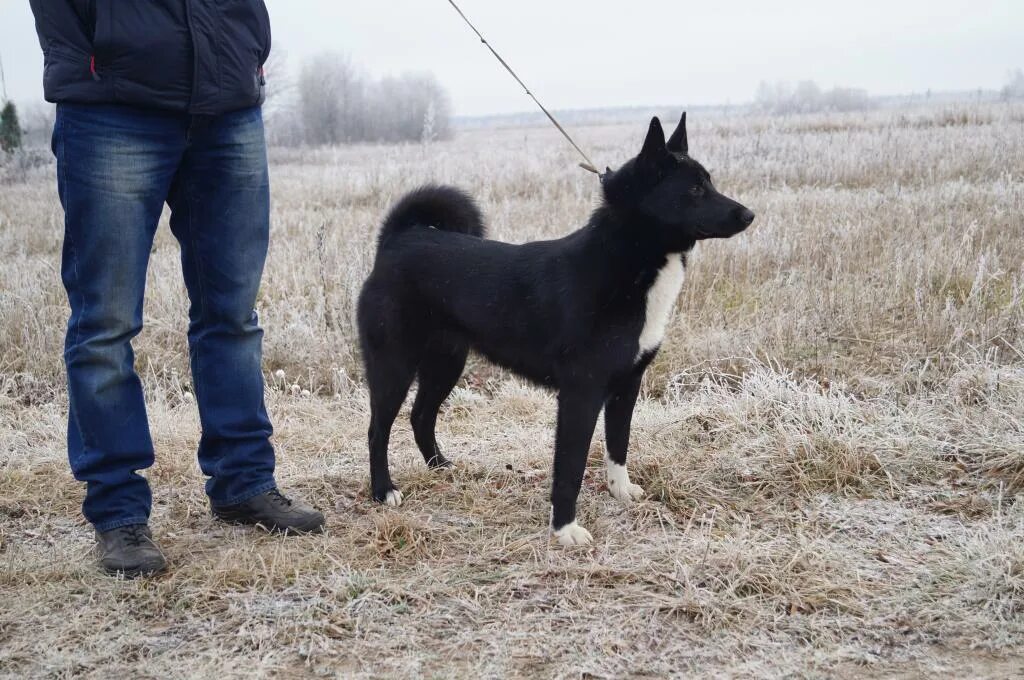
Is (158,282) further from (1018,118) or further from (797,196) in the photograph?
(1018,118)

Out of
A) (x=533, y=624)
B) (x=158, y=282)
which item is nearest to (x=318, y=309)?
(x=158, y=282)

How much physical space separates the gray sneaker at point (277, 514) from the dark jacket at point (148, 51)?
128cm

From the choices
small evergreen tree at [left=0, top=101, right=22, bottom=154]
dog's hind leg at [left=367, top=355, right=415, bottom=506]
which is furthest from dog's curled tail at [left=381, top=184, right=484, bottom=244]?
small evergreen tree at [left=0, top=101, right=22, bottom=154]

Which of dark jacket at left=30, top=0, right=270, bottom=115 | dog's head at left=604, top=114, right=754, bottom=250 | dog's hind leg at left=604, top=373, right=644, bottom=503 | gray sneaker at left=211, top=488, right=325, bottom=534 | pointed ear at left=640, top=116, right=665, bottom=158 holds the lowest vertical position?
gray sneaker at left=211, top=488, right=325, bottom=534

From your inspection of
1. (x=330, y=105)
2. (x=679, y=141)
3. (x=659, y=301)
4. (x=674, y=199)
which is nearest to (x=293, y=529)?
(x=659, y=301)

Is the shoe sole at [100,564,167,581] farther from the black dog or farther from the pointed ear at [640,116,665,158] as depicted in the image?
the pointed ear at [640,116,665,158]

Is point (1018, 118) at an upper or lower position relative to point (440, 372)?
upper

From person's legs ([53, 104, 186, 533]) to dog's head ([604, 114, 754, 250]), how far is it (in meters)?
1.41

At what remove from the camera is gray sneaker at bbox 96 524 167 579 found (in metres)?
2.47

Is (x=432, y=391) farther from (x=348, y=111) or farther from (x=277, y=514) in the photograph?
(x=348, y=111)

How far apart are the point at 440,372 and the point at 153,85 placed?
1.45m

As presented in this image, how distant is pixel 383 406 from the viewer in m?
3.00

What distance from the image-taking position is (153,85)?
234cm

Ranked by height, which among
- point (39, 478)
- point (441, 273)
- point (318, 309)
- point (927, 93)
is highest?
point (927, 93)
